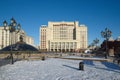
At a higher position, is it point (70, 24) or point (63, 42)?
point (70, 24)

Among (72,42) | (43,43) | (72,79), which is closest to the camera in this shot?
(72,79)

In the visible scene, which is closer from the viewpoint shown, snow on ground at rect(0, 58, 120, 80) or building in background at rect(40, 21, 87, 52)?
snow on ground at rect(0, 58, 120, 80)

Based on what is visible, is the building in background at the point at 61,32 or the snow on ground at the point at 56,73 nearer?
the snow on ground at the point at 56,73

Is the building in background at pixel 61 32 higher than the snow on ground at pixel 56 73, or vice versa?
the building in background at pixel 61 32

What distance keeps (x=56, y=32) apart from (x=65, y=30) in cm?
866

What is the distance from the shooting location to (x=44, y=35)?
16812cm

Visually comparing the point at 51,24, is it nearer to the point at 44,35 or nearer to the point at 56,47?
the point at 44,35

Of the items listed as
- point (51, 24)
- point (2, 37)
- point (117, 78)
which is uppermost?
point (51, 24)

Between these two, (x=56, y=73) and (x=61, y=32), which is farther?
(x=61, y=32)

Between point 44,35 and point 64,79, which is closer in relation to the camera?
point 64,79

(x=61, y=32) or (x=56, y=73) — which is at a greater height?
(x=61, y=32)

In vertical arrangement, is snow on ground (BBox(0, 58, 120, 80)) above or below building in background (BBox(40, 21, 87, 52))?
below

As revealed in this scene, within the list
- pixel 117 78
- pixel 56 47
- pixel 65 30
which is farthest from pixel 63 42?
pixel 117 78

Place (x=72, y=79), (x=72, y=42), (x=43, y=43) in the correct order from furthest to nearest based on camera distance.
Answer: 1. (x=43, y=43)
2. (x=72, y=42)
3. (x=72, y=79)
